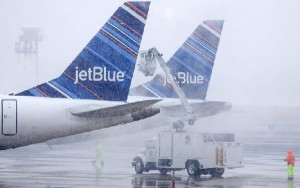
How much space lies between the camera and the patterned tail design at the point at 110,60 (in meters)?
31.4

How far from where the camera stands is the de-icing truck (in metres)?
37.8

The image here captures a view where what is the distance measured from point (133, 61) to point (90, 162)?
18025mm

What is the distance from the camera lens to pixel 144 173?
4056cm

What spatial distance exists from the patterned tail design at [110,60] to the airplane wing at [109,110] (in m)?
1.45

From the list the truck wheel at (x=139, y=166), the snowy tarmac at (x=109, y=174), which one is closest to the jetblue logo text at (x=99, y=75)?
the snowy tarmac at (x=109, y=174)

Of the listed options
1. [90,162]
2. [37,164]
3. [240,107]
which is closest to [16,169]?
[37,164]

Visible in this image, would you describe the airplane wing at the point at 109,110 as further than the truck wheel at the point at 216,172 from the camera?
No

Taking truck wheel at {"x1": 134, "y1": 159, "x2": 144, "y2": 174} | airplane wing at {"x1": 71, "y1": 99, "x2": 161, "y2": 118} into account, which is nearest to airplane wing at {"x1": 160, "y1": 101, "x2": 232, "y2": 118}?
truck wheel at {"x1": 134, "y1": 159, "x2": 144, "y2": 174}

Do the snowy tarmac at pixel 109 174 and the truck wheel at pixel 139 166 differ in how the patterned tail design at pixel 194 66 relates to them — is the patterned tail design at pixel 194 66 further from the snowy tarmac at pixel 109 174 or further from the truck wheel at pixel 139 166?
the truck wheel at pixel 139 166

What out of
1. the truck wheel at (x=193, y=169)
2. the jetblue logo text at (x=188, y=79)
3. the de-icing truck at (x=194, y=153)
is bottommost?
the truck wheel at (x=193, y=169)

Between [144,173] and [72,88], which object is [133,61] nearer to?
[72,88]

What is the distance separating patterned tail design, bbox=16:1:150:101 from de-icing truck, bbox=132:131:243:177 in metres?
7.92

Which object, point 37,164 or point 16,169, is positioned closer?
point 16,169

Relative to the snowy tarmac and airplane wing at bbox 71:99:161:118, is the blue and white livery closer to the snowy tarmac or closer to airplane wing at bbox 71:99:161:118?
airplane wing at bbox 71:99:161:118
